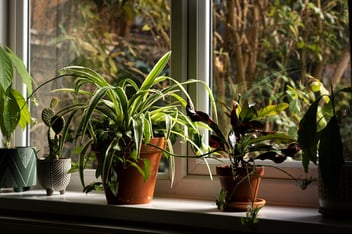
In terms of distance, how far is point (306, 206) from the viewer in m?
1.67

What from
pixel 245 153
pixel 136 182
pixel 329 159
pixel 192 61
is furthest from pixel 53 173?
pixel 329 159

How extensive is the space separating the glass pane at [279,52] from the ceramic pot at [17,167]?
69 centimetres

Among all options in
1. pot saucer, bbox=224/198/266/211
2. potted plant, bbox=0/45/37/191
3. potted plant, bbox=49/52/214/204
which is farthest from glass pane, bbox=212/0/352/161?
potted plant, bbox=0/45/37/191

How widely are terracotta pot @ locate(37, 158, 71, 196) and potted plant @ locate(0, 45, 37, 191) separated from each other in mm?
77

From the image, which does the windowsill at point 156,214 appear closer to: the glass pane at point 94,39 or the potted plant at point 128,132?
the potted plant at point 128,132

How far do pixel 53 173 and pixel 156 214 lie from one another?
473 mm

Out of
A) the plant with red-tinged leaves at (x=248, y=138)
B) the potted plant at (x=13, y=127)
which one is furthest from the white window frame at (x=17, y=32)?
the plant with red-tinged leaves at (x=248, y=138)

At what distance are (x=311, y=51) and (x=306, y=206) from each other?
453mm

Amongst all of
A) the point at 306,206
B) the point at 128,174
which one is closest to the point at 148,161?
the point at 128,174

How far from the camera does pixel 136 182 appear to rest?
1727 millimetres

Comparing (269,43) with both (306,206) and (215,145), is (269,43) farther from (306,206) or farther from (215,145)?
(306,206)

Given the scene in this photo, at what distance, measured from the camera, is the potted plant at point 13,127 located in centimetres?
193

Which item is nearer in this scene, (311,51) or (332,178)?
(332,178)

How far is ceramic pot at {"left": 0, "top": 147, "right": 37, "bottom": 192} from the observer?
1990 mm
